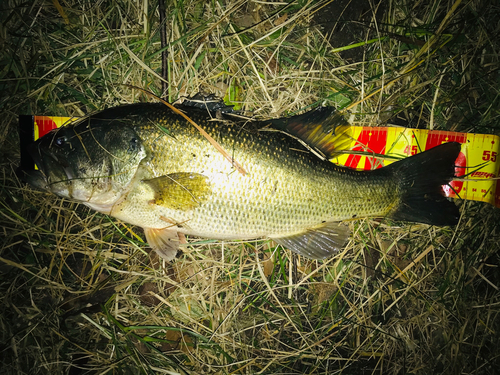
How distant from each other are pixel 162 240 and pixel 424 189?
7.46 feet

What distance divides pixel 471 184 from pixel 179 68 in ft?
9.60

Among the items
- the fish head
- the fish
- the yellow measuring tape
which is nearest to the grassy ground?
the yellow measuring tape

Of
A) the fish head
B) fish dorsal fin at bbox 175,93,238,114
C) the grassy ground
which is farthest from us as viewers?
the grassy ground

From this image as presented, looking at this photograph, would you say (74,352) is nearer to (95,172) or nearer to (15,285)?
(15,285)

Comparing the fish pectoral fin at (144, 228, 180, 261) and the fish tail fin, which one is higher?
the fish tail fin

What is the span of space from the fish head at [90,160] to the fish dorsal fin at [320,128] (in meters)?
1.18

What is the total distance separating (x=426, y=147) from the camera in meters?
2.67

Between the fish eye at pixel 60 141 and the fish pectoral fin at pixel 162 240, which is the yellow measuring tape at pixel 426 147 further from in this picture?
the fish pectoral fin at pixel 162 240

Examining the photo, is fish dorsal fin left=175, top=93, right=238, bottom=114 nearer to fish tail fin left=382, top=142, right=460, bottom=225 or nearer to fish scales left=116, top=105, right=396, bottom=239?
fish scales left=116, top=105, right=396, bottom=239

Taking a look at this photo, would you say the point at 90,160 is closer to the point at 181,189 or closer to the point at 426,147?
the point at 181,189

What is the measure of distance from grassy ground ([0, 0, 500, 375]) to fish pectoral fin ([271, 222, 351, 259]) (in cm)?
31

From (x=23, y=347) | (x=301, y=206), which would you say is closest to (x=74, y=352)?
(x=23, y=347)

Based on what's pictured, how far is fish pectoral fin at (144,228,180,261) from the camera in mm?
2391

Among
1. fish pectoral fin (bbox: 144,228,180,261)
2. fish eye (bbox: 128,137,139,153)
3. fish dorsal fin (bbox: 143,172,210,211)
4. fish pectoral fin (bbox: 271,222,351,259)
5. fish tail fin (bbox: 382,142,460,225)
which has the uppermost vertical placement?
fish tail fin (bbox: 382,142,460,225)
